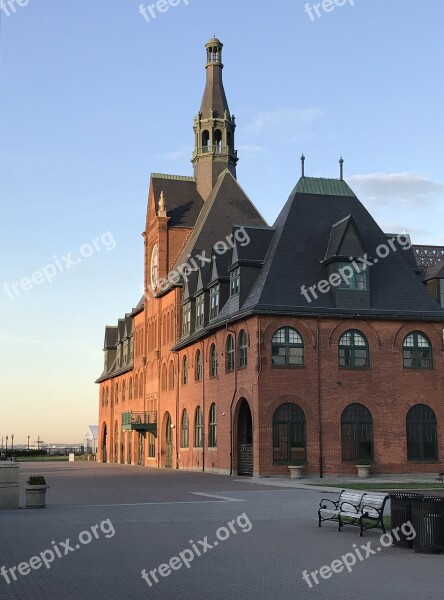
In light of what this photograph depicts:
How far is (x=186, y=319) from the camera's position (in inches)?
2121

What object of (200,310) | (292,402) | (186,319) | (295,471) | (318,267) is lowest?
(295,471)

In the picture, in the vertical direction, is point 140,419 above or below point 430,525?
above

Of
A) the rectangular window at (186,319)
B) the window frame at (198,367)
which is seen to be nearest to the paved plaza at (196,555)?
the window frame at (198,367)

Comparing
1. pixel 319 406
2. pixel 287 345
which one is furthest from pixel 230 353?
pixel 319 406

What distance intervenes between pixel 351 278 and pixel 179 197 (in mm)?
24407

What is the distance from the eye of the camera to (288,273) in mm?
41438

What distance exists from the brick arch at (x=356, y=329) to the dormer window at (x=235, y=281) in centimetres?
574

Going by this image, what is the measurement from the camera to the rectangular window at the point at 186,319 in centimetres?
5284

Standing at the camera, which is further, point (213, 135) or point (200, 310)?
point (213, 135)

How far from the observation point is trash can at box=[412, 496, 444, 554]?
571 inches

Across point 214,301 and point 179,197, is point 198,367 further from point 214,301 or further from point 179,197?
point 179,197

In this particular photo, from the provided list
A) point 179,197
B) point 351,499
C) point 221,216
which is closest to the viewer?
point 351,499

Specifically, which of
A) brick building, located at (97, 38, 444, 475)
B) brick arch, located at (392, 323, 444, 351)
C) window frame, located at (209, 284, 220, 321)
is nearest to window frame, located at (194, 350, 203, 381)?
brick building, located at (97, 38, 444, 475)

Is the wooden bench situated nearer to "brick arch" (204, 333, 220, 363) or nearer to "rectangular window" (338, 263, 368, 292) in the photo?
"rectangular window" (338, 263, 368, 292)
